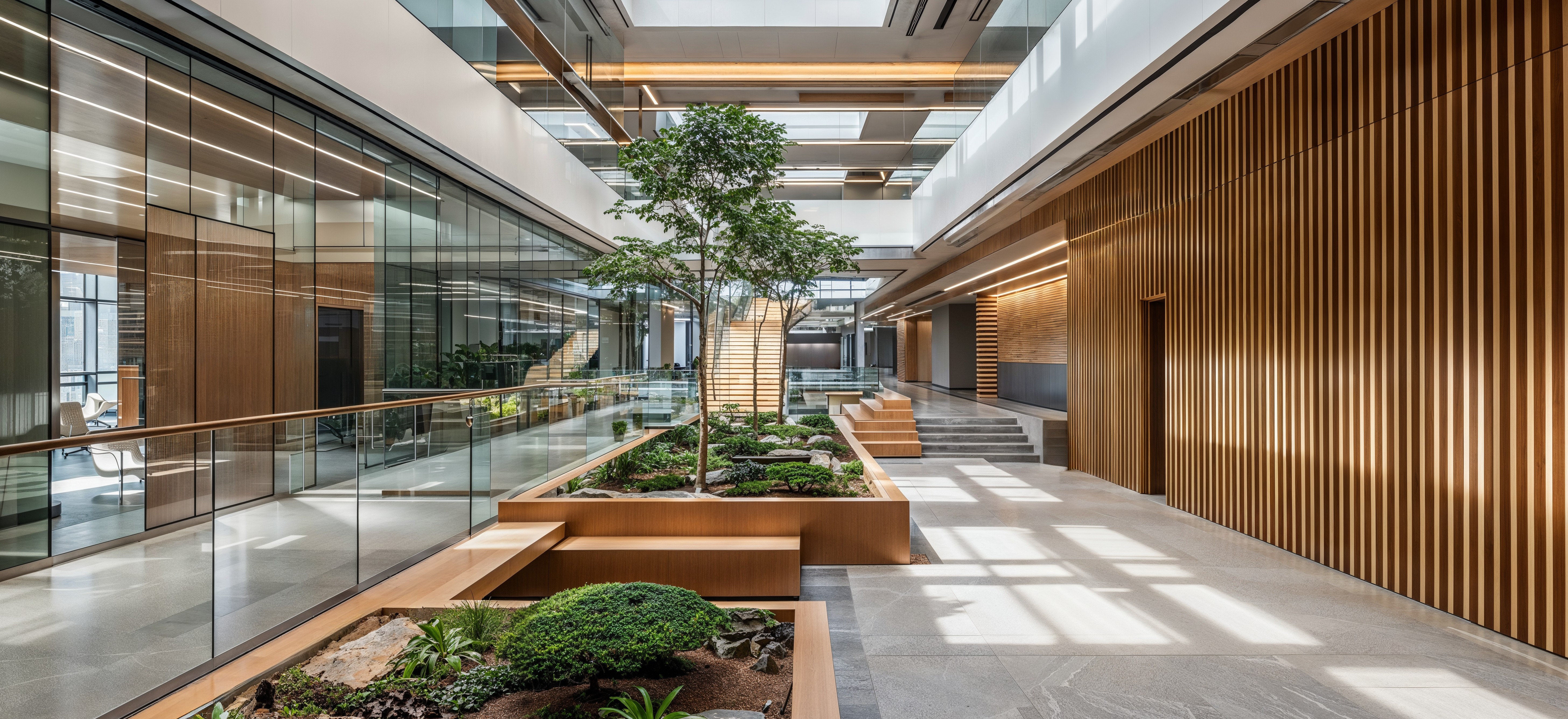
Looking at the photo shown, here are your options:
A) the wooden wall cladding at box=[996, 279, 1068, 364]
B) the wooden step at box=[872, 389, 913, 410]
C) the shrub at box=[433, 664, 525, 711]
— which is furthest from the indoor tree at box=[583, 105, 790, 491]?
the wooden wall cladding at box=[996, 279, 1068, 364]

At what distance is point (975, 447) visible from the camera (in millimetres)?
11633

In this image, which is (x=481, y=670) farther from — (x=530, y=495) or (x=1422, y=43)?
(x=1422, y=43)

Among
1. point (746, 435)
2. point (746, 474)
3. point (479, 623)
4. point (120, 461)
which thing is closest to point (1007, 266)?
point (746, 435)

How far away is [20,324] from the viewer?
436cm

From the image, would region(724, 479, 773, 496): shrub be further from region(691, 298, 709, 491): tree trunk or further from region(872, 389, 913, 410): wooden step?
region(872, 389, 913, 410): wooden step

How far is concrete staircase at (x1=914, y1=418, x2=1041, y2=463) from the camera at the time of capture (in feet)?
37.2

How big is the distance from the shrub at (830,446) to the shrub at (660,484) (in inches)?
116

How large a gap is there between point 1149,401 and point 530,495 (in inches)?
286

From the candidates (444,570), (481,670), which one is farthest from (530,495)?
(481,670)

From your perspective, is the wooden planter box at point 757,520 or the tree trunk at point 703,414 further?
the tree trunk at point 703,414

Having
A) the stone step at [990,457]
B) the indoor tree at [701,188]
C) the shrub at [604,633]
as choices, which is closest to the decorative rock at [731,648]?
the shrub at [604,633]

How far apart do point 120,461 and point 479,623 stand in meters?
1.80

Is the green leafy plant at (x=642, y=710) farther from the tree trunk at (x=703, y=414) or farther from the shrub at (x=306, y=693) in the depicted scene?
the tree trunk at (x=703, y=414)

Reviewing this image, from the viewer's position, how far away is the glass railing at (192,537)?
8.13 feet
